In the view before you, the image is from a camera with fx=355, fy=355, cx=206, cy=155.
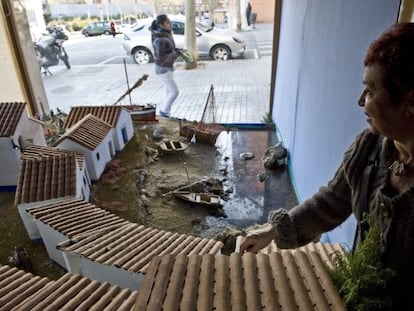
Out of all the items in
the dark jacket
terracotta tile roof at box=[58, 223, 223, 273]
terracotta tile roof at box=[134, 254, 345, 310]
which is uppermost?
terracotta tile roof at box=[134, 254, 345, 310]

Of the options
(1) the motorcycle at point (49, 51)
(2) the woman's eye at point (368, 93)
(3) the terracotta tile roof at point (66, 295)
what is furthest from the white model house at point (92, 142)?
(1) the motorcycle at point (49, 51)

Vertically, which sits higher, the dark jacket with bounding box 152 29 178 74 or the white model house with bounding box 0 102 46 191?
the dark jacket with bounding box 152 29 178 74

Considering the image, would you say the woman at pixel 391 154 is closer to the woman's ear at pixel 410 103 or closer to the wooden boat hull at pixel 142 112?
the woman's ear at pixel 410 103

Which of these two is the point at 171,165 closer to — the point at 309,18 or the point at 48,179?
the point at 48,179

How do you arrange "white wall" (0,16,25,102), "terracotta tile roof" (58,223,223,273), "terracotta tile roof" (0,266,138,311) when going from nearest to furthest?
"terracotta tile roof" (0,266,138,311) → "terracotta tile roof" (58,223,223,273) → "white wall" (0,16,25,102)

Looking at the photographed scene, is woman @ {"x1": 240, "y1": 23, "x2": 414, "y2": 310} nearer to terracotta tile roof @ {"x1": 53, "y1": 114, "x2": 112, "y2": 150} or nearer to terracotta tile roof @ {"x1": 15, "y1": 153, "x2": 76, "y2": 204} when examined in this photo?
terracotta tile roof @ {"x1": 15, "y1": 153, "x2": 76, "y2": 204}

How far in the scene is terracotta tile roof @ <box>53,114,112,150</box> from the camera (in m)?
7.24

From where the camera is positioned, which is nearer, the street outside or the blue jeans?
the street outside

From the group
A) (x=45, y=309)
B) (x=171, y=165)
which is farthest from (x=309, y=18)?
(x=45, y=309)

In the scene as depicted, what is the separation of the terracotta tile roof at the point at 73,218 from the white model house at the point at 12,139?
2350 mm

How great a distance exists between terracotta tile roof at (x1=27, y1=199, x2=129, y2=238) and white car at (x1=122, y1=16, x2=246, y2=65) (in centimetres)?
919

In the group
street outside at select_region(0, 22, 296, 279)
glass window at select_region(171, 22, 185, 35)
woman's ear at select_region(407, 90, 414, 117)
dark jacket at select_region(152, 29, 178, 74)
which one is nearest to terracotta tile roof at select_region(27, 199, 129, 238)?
street outside at select_region(0, 22, 296, 279)

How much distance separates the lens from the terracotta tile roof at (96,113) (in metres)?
8.75

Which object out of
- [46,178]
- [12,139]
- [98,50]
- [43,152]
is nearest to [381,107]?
[46,178]
